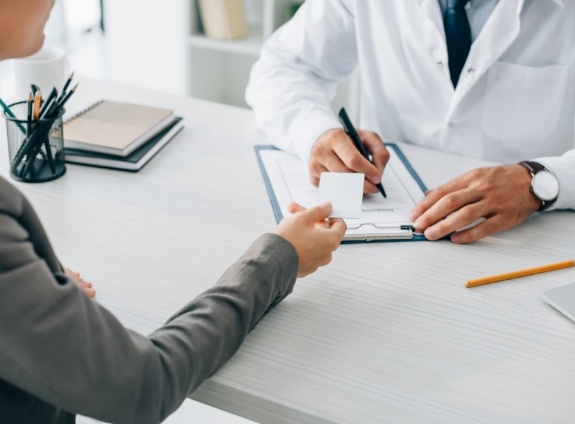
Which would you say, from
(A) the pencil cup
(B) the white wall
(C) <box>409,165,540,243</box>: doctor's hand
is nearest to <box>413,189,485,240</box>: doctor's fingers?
(C) <box>409,165,540,243</box>: doctor's hand

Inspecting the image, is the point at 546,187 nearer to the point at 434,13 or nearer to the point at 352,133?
the point at 352,133

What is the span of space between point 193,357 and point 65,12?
3467 mm

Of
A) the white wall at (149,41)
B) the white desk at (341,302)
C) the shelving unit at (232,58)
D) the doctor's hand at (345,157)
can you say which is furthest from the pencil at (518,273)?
→ the white wall at (149,41)

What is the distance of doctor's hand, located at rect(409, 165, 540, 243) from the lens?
1097 millimetres

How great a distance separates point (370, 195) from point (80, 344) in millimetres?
662

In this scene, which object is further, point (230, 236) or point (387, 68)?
point (387, 68)

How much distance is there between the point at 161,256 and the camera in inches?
39.6

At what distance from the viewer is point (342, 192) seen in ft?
3.75

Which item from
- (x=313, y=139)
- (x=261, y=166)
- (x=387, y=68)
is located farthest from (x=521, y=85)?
(x=261, y=166)

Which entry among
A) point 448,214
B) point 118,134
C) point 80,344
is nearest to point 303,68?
point 118,134

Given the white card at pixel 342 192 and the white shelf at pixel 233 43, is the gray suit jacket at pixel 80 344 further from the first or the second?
the white shelf at pixel 233 43

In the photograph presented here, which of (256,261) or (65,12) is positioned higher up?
(256,261)

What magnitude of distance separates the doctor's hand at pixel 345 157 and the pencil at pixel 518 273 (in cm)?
27

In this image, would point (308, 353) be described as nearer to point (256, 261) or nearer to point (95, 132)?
point (256, 261)
